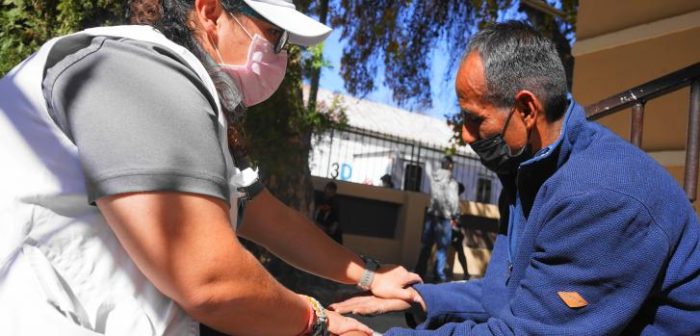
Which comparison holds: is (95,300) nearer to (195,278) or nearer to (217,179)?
(195,278)

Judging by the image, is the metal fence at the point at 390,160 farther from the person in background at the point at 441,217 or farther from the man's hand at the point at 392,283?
the man's hand at the point at 392,283

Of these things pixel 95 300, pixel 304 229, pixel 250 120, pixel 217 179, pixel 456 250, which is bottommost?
pixel 456 250

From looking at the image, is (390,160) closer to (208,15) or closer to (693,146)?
(693,146)

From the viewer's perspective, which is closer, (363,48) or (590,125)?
(590,125)

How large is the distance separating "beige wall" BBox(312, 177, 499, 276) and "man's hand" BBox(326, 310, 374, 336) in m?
11.2

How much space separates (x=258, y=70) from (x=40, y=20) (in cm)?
337

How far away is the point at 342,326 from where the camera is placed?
181cm

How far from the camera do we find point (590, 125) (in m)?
2.04

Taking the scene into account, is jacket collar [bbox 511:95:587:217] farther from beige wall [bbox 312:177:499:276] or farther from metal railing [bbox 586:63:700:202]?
beige wall [bbox 312:177:499:276]

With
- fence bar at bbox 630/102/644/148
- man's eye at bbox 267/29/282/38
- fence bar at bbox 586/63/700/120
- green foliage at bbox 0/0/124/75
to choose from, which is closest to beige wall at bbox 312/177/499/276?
green foliage at bbox 0/0/124/75

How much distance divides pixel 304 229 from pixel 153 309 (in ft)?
3.49

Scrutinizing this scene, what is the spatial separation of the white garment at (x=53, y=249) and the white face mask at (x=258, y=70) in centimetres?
54

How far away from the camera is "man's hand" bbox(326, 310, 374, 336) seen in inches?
70.2

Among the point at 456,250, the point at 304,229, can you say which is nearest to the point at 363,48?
the point at 456,250
